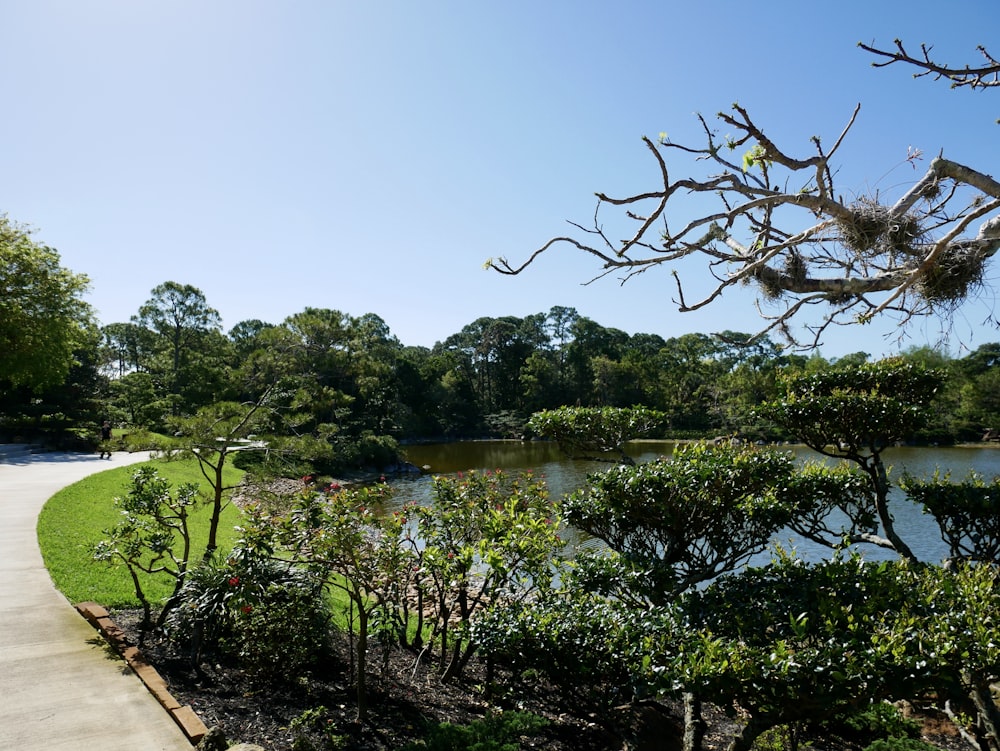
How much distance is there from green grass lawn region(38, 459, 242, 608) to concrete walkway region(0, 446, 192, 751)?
260 millimetres

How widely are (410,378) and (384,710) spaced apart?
38834mm

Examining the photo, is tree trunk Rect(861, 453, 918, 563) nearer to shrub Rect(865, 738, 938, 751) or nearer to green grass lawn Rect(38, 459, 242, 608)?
shrub Rect(865, 738, 938, 751)

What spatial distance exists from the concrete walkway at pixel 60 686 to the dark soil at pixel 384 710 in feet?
0.90

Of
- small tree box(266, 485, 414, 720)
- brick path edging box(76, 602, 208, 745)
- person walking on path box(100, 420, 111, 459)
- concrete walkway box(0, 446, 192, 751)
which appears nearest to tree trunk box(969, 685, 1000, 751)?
small tree box(266, 485, 414, 720)

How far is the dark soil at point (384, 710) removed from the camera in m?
3.79

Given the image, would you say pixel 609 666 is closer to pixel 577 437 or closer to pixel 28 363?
pixel 577 437

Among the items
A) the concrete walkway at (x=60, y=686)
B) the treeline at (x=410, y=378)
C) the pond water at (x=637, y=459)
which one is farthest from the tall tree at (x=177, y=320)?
the concrete walkway at (x=60, y=686)

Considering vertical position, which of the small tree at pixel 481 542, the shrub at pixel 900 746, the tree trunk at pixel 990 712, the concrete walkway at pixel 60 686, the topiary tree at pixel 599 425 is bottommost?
the shrub at pixel 900 746

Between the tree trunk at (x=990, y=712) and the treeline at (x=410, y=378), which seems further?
the treeline at (x=410, y=378)

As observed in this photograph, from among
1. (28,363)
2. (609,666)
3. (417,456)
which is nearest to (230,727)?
(609,666)

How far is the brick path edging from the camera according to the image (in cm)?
362

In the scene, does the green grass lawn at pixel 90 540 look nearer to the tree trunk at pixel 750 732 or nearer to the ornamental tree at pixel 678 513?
the ornamental tree at pixel 678 513

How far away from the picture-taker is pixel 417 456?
3409 centimetres

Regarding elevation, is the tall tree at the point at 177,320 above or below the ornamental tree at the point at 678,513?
above
